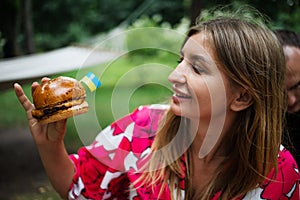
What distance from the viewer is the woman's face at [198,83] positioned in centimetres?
137

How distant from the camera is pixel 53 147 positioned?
5.10 feet

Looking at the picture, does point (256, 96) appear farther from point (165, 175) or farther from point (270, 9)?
point (270, 9)

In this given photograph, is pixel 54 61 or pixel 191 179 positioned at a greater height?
pixel 191 179

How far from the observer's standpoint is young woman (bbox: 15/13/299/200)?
1.43 metres

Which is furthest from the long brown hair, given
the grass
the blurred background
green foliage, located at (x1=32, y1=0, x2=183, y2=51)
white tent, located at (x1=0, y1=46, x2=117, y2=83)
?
green foliage, located at (x1=32, y1=0, x2=183, y2=51)

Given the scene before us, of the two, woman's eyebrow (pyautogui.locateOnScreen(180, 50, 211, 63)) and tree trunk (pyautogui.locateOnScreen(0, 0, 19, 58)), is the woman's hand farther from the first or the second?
tree trunk (pyautogui.locateOnScreen(0, 0, 19, 58))

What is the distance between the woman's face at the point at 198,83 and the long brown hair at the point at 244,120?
37 mm

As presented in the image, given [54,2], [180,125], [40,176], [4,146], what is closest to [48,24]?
[54,2]

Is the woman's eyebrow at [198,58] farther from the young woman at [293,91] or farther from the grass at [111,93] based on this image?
the grass at [111,93]

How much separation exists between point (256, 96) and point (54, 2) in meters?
16.3

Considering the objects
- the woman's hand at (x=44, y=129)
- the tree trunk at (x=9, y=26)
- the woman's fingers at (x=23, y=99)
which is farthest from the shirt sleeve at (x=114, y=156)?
the tree trunk at (x=9, y=26)

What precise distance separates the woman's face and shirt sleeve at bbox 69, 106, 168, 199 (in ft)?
0.84

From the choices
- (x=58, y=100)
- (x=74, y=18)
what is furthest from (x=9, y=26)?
(x=74, y=18)

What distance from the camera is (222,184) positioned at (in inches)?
60.7
